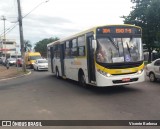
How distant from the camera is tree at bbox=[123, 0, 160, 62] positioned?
43688 millimetres

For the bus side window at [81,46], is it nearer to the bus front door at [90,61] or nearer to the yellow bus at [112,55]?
the yellow bus at [112,55]

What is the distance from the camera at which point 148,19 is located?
45406 mm

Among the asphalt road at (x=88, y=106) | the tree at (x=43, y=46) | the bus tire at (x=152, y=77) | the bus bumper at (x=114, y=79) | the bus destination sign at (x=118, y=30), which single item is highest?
the tree at (x=43, y=46)

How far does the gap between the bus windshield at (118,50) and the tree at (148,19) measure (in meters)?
29.4

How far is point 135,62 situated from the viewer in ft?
43.9

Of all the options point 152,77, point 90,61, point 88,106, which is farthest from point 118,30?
point 152,77

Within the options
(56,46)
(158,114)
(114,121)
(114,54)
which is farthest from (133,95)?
(56,46)

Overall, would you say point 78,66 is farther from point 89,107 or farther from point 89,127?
point 89,127

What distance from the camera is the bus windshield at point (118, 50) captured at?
42.8 ft

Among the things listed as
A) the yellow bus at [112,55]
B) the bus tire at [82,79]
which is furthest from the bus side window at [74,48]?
the yellow bus at [112,55]

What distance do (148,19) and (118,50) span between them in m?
34.0

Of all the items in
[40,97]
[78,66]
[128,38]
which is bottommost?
[40,97]

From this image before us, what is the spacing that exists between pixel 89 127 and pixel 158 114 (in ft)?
7.79

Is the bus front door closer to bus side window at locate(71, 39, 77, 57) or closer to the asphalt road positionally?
the asphalt road
